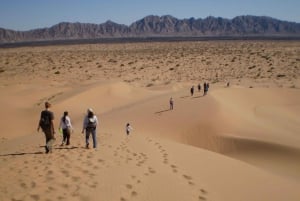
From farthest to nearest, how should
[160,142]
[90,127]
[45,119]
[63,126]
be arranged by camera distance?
[160,142], [63,126], [90,127], [45,119]

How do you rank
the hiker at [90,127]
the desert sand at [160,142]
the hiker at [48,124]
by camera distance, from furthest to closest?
1. the hiker at [90,127]
2. the hiker at [48,124]
3. the desert sand at [160,142]

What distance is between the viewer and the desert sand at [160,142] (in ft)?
24.7

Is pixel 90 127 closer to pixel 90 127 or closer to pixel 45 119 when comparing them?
A: pixel 90 127

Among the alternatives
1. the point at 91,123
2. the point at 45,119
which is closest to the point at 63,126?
the point at 91,123

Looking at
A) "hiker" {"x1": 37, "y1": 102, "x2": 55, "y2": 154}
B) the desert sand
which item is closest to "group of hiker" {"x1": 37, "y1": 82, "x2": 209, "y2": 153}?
"hiker" {"x1": 37, "y1": 102, "x2": 55, "y2": 154}

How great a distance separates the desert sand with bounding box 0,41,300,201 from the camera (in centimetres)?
752

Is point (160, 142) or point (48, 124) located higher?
point (48, 124)

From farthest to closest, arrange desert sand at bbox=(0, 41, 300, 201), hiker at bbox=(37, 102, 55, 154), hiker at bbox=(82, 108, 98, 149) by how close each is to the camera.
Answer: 1. hiker at bbox=(82, 108, 98, 149)
2. hiker at bbox=(37, 102, 55, 154)
3. desert sand at bbox=(0, 41, 300, 201)

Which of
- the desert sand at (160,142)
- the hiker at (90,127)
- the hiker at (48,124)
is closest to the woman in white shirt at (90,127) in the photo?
the hiker at (90,127)

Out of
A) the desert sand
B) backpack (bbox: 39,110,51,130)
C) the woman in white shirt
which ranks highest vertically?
backpack (bbox: 39,110,51,130)

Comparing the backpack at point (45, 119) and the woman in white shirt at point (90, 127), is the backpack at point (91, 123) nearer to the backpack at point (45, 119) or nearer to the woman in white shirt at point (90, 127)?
the woman in white shirt at point (90, 127)

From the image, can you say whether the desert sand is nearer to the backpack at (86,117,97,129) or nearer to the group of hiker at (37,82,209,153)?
the group of hiker at (37,82,209,153)

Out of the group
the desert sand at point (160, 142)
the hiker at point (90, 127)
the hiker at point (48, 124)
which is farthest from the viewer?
the hiker at point (90, 127)

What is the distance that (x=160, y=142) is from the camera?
1234 centimetres
